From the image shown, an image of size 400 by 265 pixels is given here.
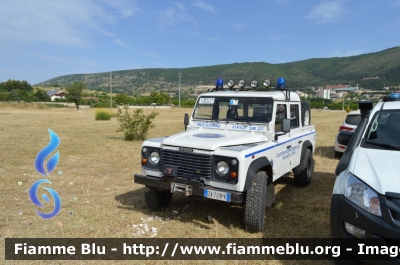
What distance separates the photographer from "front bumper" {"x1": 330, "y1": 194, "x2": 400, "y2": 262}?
2.54 meters

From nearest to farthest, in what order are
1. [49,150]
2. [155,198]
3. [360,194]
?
1. [360,194]
2. [49,150]
3. [155,198]

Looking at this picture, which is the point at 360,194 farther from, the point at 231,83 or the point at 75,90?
the point at 75,90

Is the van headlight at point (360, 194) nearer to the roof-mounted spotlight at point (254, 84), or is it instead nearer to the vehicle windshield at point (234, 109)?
the vehicle windshield at point (234, 109)

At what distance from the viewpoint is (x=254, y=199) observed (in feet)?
13.6

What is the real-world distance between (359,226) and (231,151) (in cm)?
176

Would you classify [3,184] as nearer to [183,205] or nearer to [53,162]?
[53,162]

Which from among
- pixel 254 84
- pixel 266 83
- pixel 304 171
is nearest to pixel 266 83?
pixel 266 83

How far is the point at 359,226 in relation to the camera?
2.68m

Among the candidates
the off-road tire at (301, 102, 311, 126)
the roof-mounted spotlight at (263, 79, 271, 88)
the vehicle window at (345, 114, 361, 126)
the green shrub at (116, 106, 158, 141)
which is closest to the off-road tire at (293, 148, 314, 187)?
the off-road tire at (301, 102, 311, 126)

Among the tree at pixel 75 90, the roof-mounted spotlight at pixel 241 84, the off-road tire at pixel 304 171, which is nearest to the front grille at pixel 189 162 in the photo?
the roof-mounted spotlight at pixel 241 84

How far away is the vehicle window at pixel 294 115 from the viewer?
578 centimetres

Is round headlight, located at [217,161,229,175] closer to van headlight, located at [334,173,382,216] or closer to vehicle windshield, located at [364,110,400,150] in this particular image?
van headlight, located at [334,173,382,216]

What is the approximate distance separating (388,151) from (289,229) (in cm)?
182

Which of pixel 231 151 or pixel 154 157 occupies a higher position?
pixel 231 151
